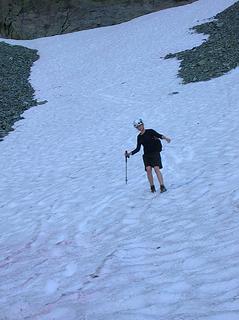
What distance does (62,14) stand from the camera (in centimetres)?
5319

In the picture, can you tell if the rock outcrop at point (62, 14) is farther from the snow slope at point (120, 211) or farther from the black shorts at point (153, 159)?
the black shorts at point (153, 159)

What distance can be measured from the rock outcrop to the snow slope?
28.8 m

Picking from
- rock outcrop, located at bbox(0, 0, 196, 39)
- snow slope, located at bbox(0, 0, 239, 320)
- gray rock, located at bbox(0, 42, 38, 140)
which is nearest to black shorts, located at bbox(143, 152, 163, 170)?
snow slope, located at bbox(0, 0, 239, 320)

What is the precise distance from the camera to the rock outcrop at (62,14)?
50.9 metres

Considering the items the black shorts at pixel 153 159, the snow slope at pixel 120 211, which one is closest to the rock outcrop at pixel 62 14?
the snow slope at pixel 120 211

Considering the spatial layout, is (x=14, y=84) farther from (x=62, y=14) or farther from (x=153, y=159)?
(x=62, y=14)

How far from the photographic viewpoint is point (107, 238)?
24.4ft

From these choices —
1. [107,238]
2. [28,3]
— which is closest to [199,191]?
[107,238]

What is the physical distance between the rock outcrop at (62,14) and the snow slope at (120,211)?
28.8 meters

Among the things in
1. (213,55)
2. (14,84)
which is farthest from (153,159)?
(14,84)

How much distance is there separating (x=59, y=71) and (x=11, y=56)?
17.6 feet

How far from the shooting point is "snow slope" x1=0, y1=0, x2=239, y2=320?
16.8 ft

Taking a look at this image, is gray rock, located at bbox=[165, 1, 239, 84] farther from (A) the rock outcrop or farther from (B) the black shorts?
Result: (A) the rock outcrop

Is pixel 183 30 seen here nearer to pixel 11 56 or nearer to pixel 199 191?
pixel 11 56
